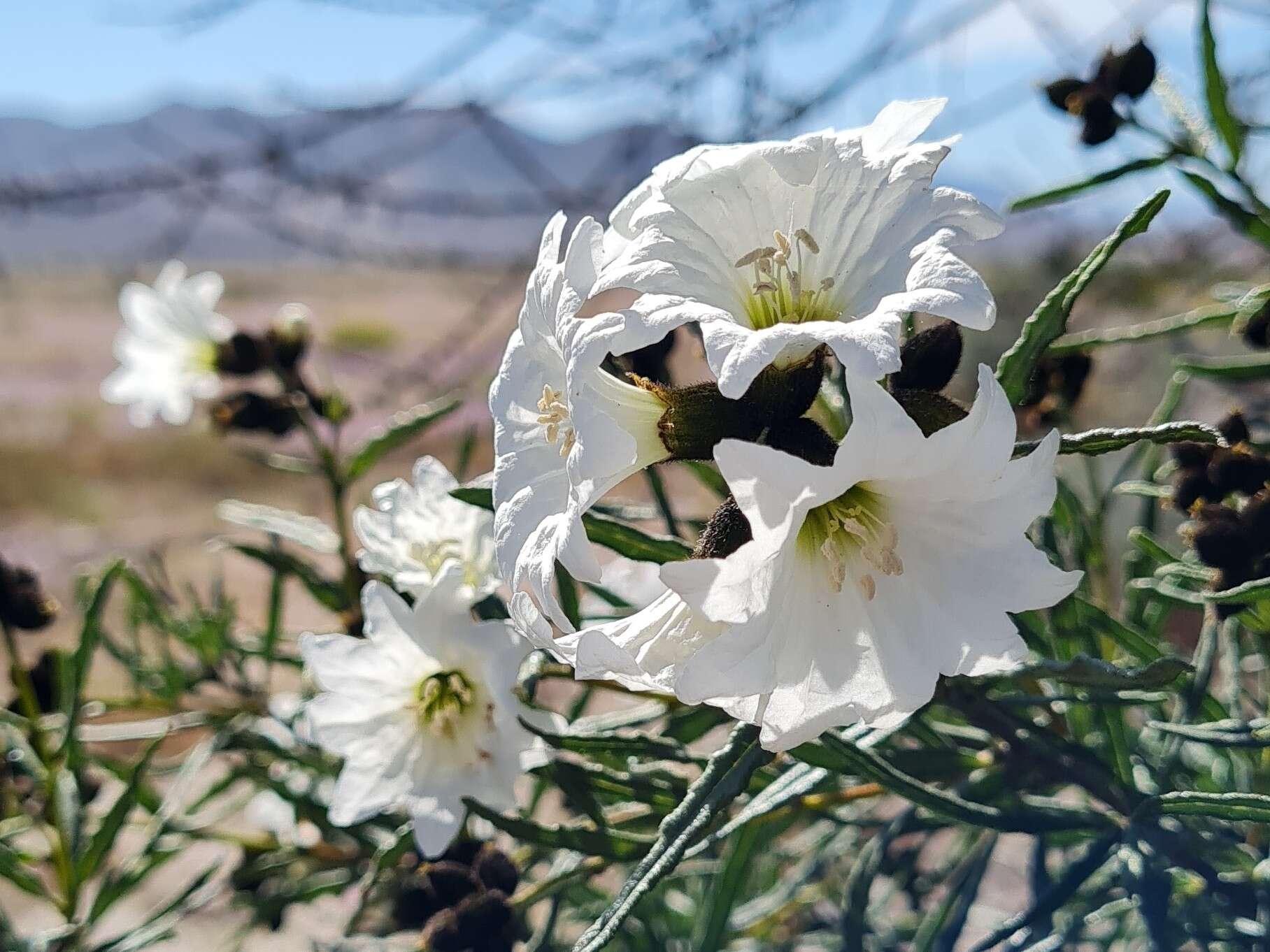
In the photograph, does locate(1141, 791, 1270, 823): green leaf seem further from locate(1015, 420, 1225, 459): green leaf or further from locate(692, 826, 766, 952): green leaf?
locate(692, 826, 766, 952): green leaf

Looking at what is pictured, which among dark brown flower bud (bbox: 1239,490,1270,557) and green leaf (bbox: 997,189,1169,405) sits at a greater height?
green leaf (bbox: 997,189,1169,405)

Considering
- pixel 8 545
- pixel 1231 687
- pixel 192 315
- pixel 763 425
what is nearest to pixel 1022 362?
pixel 763 425

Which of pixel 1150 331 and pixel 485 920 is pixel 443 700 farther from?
pixel 1150 331

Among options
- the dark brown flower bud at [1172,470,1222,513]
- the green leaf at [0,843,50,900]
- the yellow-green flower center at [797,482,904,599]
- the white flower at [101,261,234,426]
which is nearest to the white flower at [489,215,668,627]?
the yellow-green flower center at [797,482,904,599]

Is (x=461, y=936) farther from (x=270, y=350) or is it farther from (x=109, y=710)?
(x=270, y=350)

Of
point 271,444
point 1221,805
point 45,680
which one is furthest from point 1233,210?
point 271,444
